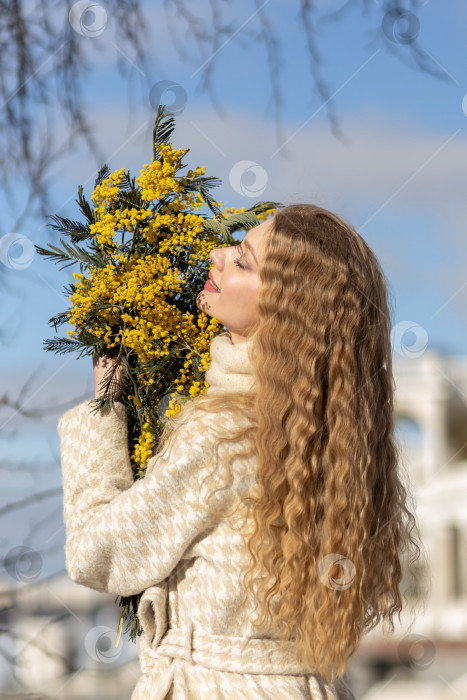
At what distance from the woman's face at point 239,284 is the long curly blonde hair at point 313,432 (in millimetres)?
35

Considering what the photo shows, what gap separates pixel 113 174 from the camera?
4.22 ft

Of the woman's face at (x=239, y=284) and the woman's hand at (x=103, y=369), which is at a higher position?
the woman's face at (x=239, y=284)

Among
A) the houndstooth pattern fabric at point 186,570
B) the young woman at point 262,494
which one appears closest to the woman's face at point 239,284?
the young woman at point 262,494

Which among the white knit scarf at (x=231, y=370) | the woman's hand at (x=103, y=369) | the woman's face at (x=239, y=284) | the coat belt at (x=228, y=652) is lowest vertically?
the coat belt at (x=228, y=652)

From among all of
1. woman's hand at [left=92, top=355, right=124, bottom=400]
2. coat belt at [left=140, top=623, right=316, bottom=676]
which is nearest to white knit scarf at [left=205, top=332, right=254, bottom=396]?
woman's hand at [left=92, top=355, right=124, bottom=400]

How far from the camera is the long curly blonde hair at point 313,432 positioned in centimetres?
111

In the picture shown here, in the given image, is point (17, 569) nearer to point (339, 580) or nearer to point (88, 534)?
point (88, 534)

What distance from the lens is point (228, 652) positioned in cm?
110

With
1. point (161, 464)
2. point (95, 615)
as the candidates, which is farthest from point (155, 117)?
point (95, 615)

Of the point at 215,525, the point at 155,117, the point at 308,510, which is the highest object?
the point at 155,117

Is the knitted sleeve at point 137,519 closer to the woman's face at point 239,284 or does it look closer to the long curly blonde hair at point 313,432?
the long curly blonde hair at point 313,432

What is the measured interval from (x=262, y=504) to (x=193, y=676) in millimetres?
266

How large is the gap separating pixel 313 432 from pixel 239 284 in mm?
256

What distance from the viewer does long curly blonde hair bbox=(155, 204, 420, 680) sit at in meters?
1.11
